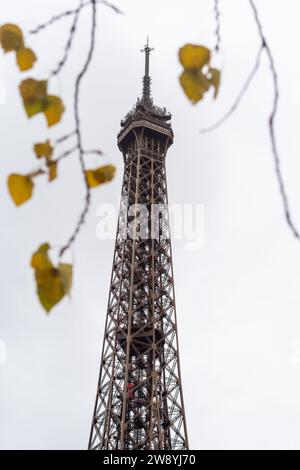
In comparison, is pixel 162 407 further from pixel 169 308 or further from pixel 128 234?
pixel 128 234

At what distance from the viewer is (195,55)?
1.76 m

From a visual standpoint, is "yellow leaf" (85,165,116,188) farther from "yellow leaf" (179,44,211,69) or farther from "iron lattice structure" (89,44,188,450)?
"iron lattice structure" (89,44,188,450)

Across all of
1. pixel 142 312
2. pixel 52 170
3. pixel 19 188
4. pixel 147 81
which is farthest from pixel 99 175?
pixel 147 81

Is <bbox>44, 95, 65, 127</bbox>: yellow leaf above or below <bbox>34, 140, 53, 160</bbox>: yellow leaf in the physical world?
above

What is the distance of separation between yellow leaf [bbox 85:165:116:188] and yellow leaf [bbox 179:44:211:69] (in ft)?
1.28

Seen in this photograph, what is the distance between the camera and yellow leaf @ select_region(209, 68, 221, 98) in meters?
1.80

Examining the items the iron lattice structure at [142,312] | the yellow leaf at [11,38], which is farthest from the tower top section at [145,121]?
the yellow leaf at [11,38]

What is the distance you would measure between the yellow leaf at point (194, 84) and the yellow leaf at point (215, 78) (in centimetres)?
2

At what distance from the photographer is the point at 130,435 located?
24391 mm

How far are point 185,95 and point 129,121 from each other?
1222 inches

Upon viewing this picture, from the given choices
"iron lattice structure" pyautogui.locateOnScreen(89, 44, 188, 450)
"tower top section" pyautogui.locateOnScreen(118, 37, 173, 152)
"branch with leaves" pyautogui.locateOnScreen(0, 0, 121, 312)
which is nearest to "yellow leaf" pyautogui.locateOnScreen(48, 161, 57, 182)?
"branch with leaves" pyautogui.locateOnScreen(0, 0, 121, 312)

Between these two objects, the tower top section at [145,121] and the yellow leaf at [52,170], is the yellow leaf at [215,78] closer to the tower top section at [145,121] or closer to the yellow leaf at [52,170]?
the yellow leaf at [52,170]

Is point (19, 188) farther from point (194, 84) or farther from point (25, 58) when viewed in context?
point (194, 84)

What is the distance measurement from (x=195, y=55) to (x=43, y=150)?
1.75 ft
